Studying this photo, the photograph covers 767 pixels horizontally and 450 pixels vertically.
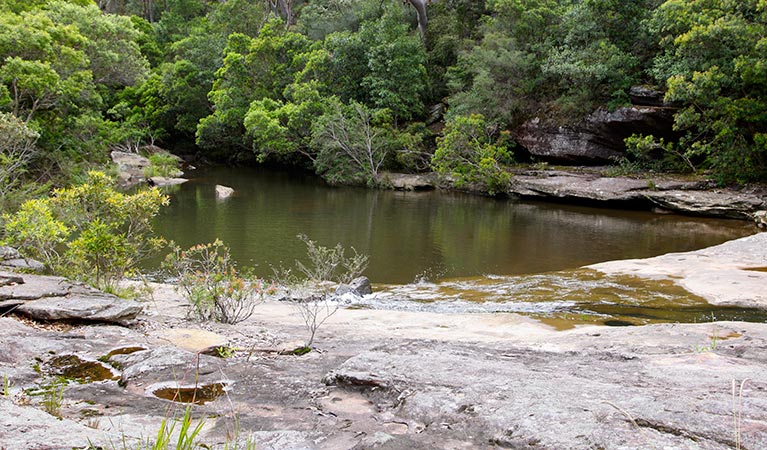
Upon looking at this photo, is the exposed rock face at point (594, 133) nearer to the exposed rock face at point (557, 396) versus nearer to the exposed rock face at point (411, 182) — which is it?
the exposed rock face at point (411, 182)

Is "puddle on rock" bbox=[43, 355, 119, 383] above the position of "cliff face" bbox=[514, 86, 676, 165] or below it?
below

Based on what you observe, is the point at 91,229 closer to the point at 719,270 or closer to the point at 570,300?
the point at 570,300

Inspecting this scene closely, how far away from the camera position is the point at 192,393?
4.16 metres

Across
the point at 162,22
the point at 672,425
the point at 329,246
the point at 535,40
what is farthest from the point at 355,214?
the point at 162,22

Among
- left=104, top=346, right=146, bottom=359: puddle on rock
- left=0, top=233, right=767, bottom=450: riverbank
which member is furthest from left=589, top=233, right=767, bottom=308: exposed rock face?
left=104, top=346, right=146, bottom=359: puddle on rock

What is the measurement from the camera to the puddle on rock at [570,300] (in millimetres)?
9602

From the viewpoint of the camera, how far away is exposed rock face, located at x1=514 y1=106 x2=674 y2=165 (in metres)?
26.2

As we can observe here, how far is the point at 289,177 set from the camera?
3684 cm

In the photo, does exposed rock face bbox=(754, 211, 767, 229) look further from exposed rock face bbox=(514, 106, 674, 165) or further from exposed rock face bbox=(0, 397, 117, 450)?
exposed rock face bbox=(0, 397, 117, 450)

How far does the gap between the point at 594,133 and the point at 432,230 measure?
13.4m

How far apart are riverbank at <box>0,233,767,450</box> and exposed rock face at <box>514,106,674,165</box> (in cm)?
2164

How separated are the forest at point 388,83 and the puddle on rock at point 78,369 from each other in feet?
36.9

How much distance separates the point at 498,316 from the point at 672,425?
21.0 ft

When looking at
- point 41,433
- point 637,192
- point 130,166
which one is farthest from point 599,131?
point 41,433
